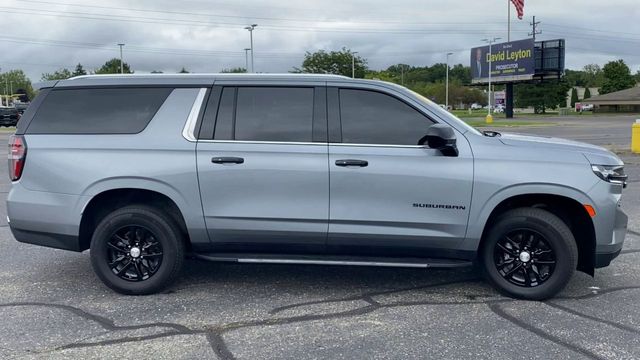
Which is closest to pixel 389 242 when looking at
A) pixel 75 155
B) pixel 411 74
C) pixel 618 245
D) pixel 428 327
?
pixel 428 327

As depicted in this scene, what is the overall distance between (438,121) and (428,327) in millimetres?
1684

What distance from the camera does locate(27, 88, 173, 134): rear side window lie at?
492 cm

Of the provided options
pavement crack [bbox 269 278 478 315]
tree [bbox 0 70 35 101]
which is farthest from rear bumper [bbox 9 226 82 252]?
tree [bbox 0 70 35 101]

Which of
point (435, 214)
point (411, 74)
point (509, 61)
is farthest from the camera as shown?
point (411, 74)

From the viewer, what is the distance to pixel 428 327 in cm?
424

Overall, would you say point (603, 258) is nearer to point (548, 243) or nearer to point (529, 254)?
point (548, 243)

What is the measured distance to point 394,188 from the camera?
4.65m

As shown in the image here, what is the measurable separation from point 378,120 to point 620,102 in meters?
90.2

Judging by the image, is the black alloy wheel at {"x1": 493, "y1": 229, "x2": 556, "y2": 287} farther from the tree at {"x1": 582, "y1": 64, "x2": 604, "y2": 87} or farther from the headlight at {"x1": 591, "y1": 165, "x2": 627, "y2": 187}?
the tree at {"x1": 582, "y1": 64, "x2": 604, "y2": 87}

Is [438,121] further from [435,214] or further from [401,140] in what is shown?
[435,214]

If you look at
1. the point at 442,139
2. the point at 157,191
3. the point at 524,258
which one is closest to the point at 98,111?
the point at 157,191

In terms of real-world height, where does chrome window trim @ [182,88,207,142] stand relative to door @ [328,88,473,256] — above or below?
above

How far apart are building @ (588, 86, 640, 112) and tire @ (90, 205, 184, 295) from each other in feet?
290

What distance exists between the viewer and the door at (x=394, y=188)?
4641mm
